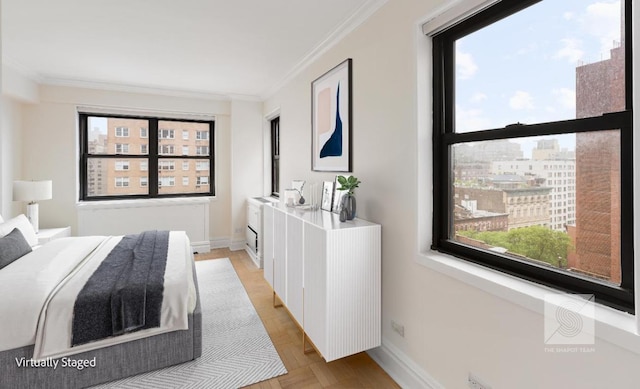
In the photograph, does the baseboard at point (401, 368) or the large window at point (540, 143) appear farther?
the baseboard at point (401, 368)

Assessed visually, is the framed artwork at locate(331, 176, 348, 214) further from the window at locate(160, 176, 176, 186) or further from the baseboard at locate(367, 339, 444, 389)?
the window at locate(160, 176, 176, 186)

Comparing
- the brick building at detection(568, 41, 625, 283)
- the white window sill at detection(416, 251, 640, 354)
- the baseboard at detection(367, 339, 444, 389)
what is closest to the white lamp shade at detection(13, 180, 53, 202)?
the baseboard at detection(367, 339, 444, 389)

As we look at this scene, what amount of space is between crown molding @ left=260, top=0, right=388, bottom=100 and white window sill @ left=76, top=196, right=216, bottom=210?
2.42 meters

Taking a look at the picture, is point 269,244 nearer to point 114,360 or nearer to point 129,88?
point 114,360

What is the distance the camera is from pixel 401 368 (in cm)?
202

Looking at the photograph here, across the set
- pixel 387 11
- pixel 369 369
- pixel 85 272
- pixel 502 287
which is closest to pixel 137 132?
pixel 85 272

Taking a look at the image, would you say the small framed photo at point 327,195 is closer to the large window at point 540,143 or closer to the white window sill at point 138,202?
the large window at point 540,143

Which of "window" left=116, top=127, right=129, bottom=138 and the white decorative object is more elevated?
"window" left=116, top=127, right=129, bottom=138

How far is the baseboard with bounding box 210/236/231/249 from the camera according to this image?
17.4 ft

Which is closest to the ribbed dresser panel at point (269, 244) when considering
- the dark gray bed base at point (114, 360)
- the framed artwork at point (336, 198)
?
the framed artwork at point (336, 198)

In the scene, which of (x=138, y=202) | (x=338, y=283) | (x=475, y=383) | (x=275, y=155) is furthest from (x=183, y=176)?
(x=475, y=383)

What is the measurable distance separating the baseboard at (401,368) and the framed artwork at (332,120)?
1.39 m

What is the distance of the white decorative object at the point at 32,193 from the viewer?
357cm

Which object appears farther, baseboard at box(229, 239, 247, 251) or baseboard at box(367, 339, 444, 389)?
baseboard at box(229, 239, 247, 251)
